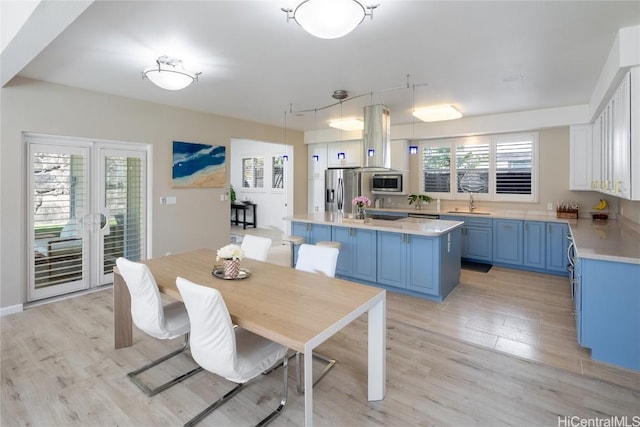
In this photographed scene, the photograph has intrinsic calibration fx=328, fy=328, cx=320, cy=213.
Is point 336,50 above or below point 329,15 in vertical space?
above

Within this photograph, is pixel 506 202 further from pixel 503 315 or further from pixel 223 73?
pixel 223 73

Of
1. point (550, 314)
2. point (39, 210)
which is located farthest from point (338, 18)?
point (39, 210)

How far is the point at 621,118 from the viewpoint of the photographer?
2.79m

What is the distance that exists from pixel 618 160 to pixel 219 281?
359 centimetres

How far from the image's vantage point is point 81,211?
4.18m

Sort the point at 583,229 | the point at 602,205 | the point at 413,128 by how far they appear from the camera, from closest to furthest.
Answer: the point at 583,229, the point at 602,205, the point at 413,128

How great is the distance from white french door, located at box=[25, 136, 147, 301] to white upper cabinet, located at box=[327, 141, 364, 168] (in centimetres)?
380

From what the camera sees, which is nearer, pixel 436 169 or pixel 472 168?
pixel 472 168

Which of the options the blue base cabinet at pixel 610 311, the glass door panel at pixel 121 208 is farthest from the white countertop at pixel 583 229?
the glass door panel at pixel 121 208

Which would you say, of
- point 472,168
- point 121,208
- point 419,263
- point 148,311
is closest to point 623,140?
point 419,263

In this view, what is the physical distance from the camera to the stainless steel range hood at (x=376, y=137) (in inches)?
183

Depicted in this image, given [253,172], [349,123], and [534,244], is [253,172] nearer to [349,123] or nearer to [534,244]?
[349,123]

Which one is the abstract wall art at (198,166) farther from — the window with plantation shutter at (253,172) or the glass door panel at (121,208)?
the window with plantation shutter at (253,172)

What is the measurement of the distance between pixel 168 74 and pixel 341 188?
4.41 metres
